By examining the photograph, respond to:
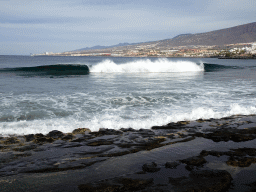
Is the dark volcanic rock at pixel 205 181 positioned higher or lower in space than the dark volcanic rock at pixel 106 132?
lower

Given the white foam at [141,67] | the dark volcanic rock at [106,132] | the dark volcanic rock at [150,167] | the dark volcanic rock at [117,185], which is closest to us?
the dark volcanic rock at [117,185]

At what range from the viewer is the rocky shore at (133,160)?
146 inches

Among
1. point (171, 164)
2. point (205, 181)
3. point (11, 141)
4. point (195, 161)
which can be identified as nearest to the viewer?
point (205, 181)

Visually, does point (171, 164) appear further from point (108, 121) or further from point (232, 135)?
point (108, 121)

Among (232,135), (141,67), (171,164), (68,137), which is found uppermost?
(141,67)

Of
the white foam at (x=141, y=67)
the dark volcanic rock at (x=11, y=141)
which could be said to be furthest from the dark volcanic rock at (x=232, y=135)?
the white foam at (x=141, y=67)

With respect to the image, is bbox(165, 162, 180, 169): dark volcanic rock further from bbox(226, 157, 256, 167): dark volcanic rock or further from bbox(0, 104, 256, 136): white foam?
bbox(0, 104, 256, 136): white foam

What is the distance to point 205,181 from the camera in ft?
12.3

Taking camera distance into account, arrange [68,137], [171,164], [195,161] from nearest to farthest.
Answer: [171,164]
[195,161]
[68,137]

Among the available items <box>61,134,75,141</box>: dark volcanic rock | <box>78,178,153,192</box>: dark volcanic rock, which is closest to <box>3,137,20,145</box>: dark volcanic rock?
<box>61,134,75,141</box>: dark volcanic rock

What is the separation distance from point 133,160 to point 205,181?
1.59 metres

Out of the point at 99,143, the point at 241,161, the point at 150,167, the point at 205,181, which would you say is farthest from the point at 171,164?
the point at 99,143

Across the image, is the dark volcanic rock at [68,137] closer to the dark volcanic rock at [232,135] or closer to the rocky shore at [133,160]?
the rocky shore at [133,160]

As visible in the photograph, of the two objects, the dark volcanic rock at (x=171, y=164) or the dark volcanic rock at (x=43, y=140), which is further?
the dark volcanic rock at (x=43, y=140)
